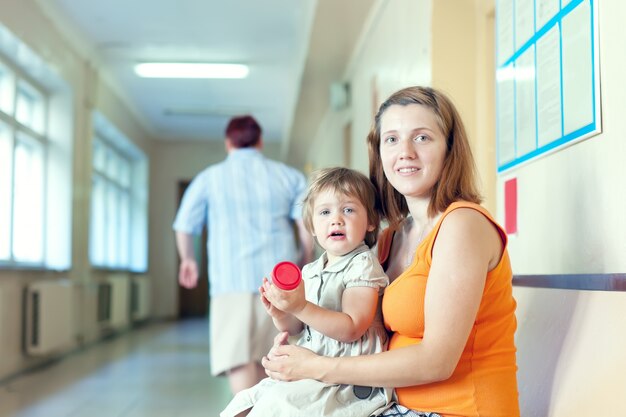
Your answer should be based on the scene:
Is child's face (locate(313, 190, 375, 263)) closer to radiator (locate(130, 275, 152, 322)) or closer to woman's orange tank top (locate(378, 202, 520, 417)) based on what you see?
woman's orange tank top (locate(378, 202, 520, 417))

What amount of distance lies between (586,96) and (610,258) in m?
0.38

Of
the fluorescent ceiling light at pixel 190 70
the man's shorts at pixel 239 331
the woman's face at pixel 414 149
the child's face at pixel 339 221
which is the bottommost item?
the man's shorts at pixel 239 331

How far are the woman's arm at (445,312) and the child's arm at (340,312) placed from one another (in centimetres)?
7

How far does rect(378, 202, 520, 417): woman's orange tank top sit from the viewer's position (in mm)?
1473

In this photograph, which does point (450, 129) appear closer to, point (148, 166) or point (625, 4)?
point (625, 4)

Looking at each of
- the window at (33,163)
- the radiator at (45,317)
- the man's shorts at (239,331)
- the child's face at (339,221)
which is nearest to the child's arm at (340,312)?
the child's face at (339,221)

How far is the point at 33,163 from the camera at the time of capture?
23.6 ft

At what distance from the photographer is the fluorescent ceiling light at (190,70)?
8695mm

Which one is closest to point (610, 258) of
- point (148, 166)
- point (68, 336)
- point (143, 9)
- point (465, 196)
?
point (465, 196)

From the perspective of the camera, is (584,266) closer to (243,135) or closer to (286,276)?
(286,276)

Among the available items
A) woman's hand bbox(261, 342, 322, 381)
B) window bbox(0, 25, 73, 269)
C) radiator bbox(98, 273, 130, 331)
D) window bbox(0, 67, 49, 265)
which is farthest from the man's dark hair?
radiator bbox(98, 273, 130, 331)

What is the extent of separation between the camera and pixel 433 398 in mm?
1493

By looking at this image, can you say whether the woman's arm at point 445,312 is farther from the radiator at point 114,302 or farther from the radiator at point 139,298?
the radiator at point 139,298

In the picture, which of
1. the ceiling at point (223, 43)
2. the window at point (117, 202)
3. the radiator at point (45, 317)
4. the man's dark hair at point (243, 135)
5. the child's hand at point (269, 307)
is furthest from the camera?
the window at point (117, 202)
